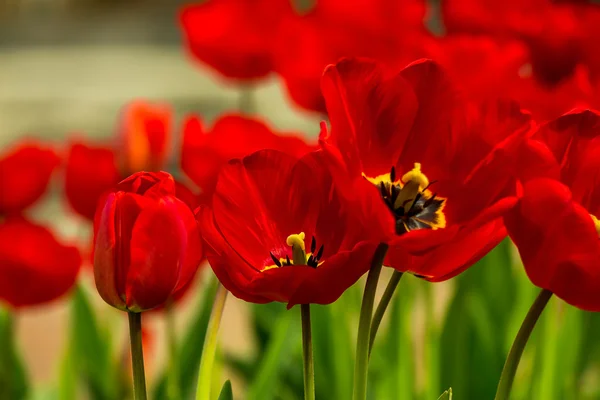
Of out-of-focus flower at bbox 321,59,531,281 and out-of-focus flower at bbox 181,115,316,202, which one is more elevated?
out-of-focus flower at bbox 321,59,531,281

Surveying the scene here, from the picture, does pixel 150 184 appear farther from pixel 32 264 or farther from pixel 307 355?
pixel 32 264

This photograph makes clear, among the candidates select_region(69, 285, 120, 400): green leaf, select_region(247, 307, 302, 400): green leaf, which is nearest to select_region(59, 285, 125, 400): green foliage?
select_region(69, 285, 120, 400): green leaf

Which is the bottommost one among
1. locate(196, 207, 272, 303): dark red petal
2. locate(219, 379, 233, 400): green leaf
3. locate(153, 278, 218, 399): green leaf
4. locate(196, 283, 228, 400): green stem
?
locate(153, 278, 218, 399): green leaf

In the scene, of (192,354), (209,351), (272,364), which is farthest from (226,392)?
(192,354)

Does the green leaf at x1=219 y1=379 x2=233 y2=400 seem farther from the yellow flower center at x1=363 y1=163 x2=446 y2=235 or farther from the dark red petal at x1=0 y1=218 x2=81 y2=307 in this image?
the dark red petal at x1=0 y1=218 x2=81 y2=307

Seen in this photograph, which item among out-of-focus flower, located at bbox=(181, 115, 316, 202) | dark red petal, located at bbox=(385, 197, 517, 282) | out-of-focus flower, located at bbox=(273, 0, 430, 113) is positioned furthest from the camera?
out-of-focus flower, located at bbox=(273, 0, 430, 113)

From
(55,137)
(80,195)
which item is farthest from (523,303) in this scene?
(55,137)

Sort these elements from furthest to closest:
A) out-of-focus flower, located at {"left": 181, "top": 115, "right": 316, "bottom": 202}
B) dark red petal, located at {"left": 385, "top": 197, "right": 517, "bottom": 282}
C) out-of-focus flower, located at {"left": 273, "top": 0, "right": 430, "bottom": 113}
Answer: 1. out-of-focus flower, located at {"left": 273, "top": 0, "right": 430, "bottom": 113}
2. out-of-focus flower, located at {"left": 181, "top": 115, "right": 316, "bottom": 202}
3. dark red petal, located at {"left": 385, "top": 197, "right": 517, "bottom": 282}

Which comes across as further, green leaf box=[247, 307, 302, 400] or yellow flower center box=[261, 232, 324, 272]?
green leaf box=[247, 307, 302, 400]
